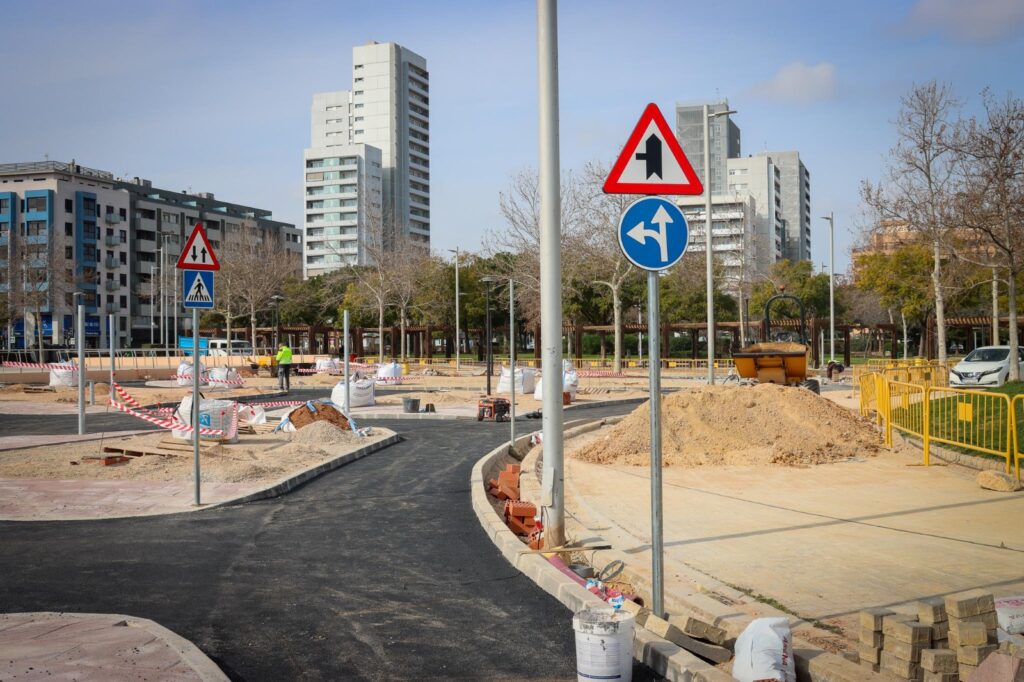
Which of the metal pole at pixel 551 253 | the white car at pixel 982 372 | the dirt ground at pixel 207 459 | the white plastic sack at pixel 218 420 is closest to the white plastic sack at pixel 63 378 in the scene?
the dirt ground at pixel 207 459

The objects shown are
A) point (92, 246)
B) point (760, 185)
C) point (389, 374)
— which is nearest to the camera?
point (389, 374)

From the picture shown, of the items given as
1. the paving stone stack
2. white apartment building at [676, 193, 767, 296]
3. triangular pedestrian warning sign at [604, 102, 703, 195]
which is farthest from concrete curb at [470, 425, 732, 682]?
white apartment building at [676, 193, 767, 296]

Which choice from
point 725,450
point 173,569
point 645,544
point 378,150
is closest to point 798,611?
point 645,544

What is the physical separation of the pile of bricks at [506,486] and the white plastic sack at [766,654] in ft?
20.7

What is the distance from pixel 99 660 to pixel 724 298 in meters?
71.9

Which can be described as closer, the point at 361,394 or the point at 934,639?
the point at 934,639

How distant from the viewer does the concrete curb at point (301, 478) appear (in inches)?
407

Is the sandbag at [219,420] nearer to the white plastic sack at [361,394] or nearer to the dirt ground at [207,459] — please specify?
the dirt ground at [207,459]

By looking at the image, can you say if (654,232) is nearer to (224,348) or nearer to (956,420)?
(956,420)

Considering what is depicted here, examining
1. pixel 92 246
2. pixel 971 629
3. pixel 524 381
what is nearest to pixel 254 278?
pixel 92 246

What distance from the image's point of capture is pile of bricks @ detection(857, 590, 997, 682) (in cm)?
414

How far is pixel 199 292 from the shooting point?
10172 mm

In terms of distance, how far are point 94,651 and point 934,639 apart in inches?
173

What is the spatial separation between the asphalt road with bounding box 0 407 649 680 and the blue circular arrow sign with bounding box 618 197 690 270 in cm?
237
